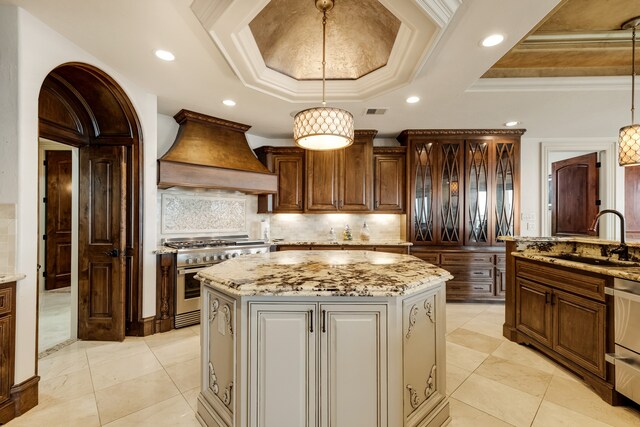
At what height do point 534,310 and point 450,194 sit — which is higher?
point 450,194

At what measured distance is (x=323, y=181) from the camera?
15.3 feet

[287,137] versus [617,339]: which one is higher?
[287,137]

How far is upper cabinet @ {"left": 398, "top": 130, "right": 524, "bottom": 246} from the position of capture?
4.51m

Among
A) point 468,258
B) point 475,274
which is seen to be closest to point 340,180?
point 468,258

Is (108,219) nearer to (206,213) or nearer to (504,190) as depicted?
(206,213)

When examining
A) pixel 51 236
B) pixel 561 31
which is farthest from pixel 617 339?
pixel 51 236

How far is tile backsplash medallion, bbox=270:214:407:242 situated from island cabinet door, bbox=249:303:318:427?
11.5 ft

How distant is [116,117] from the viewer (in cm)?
302

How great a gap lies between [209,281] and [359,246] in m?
3.04

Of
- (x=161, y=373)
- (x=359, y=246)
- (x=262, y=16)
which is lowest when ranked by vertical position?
(x=161, y=373)

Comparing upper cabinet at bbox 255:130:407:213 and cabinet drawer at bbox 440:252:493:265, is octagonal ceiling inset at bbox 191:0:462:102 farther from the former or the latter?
cabinet drawer at bbox 440:252:493:265

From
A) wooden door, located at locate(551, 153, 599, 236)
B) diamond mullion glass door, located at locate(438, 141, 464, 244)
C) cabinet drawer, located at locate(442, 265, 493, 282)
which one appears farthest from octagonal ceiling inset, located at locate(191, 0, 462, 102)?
wooden door, located at locate(551, 153, 599, 236)

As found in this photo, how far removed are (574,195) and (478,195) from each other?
6.70 feet

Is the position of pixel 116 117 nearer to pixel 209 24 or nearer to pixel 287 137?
pixel 209 24
